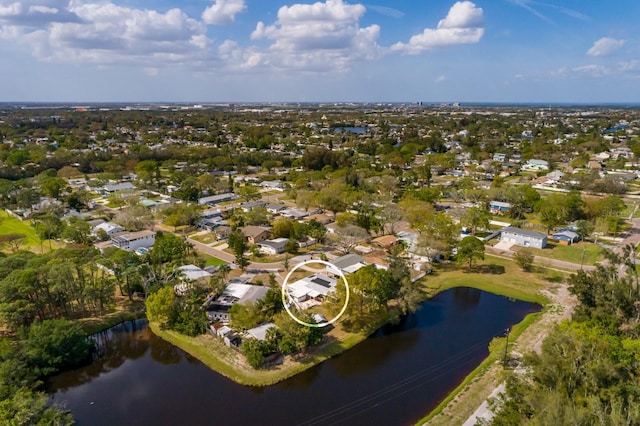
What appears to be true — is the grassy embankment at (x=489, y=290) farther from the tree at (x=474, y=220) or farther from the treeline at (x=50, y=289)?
the treeline at (x=50, y=289)

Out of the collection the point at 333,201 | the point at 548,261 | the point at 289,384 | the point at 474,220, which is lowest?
the point at 289,384

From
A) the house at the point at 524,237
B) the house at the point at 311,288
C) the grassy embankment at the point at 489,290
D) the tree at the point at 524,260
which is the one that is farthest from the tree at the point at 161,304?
the house at the point at 524,237

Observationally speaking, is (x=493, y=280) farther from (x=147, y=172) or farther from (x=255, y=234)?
(x=147, y=172)

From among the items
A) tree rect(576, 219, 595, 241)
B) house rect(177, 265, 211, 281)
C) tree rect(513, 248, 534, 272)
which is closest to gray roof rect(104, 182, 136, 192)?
house rect(177, 265, 211, 281)

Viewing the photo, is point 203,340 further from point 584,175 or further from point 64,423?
point 584,175

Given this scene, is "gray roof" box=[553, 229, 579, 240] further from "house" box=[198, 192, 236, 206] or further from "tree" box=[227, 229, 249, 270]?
"house" box=[198, 192, 236, 206]

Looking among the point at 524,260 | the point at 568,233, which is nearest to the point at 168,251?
the point at 524,260
